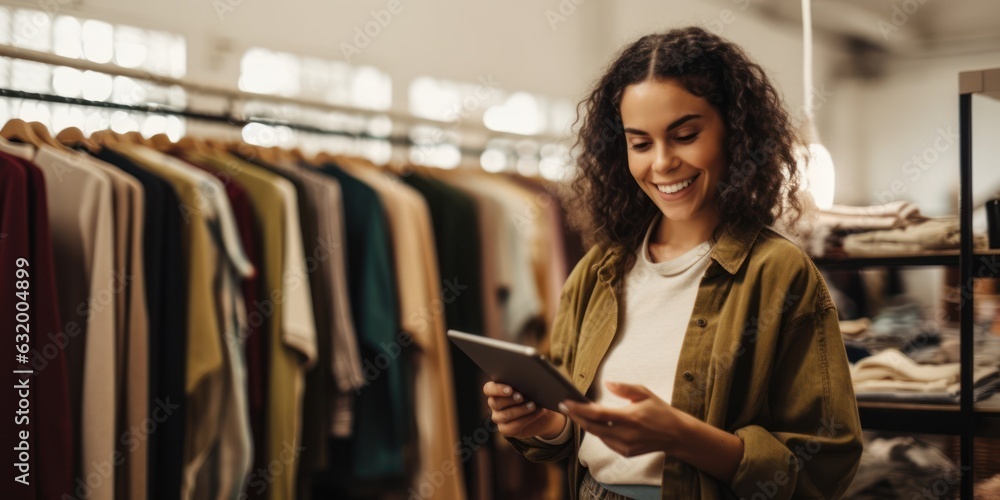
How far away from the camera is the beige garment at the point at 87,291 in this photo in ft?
5.69

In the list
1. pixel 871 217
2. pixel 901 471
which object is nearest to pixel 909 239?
pixel 871 217

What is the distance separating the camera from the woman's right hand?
1234 mm

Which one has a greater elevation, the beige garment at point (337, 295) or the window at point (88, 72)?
the window at point (88, 72)

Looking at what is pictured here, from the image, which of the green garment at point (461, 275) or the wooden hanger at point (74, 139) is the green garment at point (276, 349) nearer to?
the wooden hanger at point (74, 139)

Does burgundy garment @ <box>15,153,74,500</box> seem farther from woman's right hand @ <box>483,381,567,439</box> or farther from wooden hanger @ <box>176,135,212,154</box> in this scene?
woman's right hand @ <box>483,381,567,439</box>

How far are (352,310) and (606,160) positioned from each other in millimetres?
1134

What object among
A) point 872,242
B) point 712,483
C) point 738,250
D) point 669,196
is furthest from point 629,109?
point 872,242

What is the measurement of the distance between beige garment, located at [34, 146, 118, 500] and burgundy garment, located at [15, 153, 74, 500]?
6cm

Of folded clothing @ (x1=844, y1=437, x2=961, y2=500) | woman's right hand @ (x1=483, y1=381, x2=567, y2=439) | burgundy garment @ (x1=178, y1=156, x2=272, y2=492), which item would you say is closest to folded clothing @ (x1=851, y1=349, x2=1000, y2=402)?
folded clothing @ (x1=844, y1=437, x2=961, y2=500)

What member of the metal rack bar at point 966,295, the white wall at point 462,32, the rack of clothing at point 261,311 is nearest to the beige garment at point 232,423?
the rack of clothing at point 261,311

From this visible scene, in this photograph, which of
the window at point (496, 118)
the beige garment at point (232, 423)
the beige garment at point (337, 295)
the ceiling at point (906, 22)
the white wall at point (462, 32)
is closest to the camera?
the beige garment at point (232, 423)

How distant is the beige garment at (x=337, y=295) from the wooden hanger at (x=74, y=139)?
0.48 meters

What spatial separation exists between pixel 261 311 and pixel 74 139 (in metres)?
0.59

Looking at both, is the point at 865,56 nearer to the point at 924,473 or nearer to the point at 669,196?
the point at 924,473
